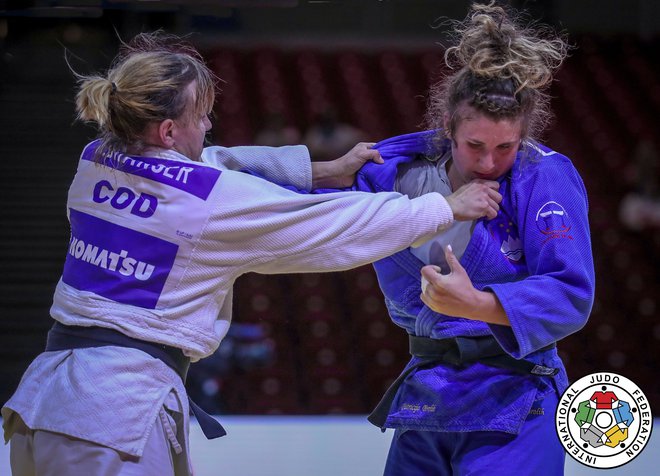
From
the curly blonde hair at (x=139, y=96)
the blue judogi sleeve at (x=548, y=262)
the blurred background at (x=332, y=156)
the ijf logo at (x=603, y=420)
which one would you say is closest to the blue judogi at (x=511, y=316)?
the blue judogi sleeve at (x=548, y=262)

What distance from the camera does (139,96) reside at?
1799 mm

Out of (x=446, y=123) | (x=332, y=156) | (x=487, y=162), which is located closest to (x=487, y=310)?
(x=487, y=162)

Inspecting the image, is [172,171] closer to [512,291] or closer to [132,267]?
[132,267]

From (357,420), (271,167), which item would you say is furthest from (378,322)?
(271,167)

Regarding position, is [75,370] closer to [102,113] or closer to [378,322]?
[102,113]

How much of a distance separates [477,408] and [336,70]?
22.9ft

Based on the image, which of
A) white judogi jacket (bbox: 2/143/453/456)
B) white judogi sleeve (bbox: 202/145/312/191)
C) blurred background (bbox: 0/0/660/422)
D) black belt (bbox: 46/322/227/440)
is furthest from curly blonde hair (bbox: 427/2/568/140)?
blurred background (bbox: 0/0/660/422)

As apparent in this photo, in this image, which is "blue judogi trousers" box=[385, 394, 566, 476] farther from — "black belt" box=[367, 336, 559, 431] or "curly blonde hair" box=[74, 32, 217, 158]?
"curly blonde hair" box=[74, 32, 217, 158]

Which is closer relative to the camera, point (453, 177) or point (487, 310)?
point (487, 310)

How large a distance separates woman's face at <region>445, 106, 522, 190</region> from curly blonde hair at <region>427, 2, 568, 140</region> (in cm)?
2

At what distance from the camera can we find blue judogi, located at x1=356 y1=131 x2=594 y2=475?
1773 mm

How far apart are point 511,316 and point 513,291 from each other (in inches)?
2.1

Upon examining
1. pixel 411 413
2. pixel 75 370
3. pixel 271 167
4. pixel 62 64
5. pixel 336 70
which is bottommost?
pixel 336 70

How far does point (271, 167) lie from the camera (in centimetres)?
209
